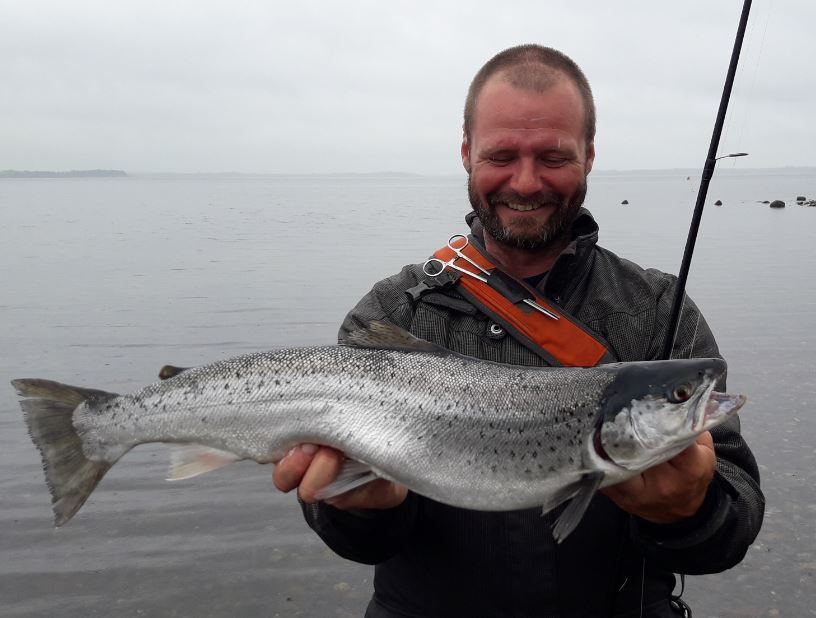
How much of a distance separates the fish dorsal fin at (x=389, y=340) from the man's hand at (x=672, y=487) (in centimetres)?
109

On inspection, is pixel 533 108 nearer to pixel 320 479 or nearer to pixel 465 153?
pixel 465 153

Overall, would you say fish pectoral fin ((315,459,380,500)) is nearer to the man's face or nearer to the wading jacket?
the wading jacket

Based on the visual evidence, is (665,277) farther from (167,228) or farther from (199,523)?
(167,228)

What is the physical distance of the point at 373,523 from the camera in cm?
348

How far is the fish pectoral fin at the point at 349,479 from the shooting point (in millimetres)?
3338

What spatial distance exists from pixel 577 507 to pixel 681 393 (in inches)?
26.4

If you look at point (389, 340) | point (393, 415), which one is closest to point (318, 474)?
point (393, 415)

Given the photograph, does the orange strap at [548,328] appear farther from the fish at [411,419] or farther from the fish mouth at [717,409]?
the fish mouth at [717,409]

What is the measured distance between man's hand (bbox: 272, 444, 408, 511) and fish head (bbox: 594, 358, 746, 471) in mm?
1047

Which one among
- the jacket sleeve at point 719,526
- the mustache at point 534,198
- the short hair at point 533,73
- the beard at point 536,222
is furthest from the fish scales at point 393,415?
the short hair at point 533,73

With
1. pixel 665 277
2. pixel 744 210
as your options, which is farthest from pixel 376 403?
pixel 744 210

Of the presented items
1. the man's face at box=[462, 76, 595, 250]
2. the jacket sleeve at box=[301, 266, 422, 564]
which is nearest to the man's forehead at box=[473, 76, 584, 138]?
the man's face at box=[462, 76, 595, 250]

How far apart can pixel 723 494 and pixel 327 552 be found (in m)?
4.40

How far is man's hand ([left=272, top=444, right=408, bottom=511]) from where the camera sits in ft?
11.1
